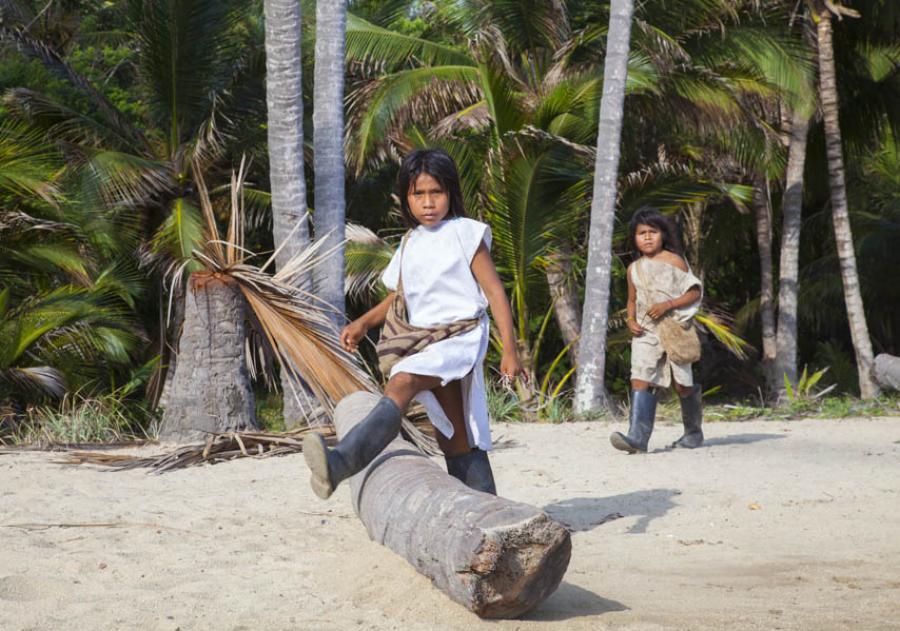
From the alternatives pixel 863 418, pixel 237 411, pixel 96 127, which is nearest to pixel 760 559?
pixel 237 411

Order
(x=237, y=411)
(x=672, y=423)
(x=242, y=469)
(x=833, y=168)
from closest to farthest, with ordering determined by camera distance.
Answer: (x=242, y=469) < (x=237, y=411) < (x=672, y=423) < (x=833, y=168)

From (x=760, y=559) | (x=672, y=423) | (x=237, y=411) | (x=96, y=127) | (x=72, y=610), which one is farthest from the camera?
(x=96, y=127)

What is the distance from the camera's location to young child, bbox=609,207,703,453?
6.57 m

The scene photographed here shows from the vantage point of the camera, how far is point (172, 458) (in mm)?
6297

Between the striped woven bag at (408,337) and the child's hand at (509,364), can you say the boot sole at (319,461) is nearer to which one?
the striped woven bag at (408,337)

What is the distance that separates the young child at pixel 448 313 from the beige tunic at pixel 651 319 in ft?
8.46

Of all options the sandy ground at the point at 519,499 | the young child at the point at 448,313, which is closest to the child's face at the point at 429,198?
the young child at the point at 448,313

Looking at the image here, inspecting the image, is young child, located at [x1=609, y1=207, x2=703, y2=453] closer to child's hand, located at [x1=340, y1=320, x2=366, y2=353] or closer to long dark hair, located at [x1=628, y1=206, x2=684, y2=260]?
long dark hair, located at [x1=628, y1=206, x2=684, y2=260]

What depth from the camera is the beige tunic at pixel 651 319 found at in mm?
6613

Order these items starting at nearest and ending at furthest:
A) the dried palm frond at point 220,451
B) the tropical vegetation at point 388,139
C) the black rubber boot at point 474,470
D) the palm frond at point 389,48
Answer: the black rubber boot at point 474,470, the dried palm frond at point 220,451, the tropical vegetation at point 388,139, the palm frond at point 389,48

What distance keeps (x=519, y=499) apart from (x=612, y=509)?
1.67ft

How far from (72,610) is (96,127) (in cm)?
1198

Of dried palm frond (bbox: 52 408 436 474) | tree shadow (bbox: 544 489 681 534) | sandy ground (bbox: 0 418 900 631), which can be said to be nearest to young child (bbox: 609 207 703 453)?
sandy ground (bbox: 0 418 900 631)

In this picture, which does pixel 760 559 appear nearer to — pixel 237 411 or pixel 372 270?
pixel 237 411
